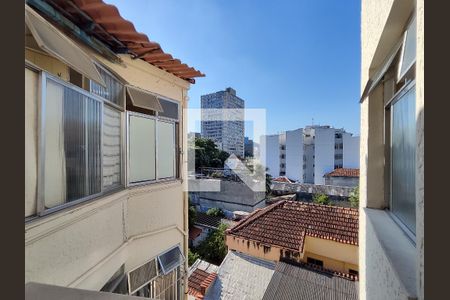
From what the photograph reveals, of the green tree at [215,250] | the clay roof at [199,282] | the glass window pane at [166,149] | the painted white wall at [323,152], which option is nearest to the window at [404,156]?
the glass window pane at [166,149]

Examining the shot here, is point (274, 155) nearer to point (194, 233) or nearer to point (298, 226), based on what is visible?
point (194, 233)

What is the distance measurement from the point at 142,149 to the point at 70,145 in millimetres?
1569

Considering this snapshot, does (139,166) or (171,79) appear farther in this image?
(171,79)

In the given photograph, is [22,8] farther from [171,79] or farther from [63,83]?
[171,79]

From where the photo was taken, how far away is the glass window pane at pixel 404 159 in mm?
1704

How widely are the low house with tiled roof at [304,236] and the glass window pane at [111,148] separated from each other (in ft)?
19.3

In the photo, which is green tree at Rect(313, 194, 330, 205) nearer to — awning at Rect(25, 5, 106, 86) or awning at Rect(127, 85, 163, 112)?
awning at Rect(127, 85, 163, 112)

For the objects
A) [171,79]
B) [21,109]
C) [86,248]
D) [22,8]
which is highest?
[171,79]

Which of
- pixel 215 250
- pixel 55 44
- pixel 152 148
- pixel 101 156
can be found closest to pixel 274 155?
pixel 215 250

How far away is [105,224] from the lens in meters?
2.62

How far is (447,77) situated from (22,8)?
185 cm

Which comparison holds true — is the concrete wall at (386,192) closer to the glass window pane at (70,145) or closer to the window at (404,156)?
the window at (404,156)

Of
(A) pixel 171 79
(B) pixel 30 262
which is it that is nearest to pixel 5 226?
(B) pixel 30 262

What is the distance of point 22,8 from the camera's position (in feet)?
3.29
